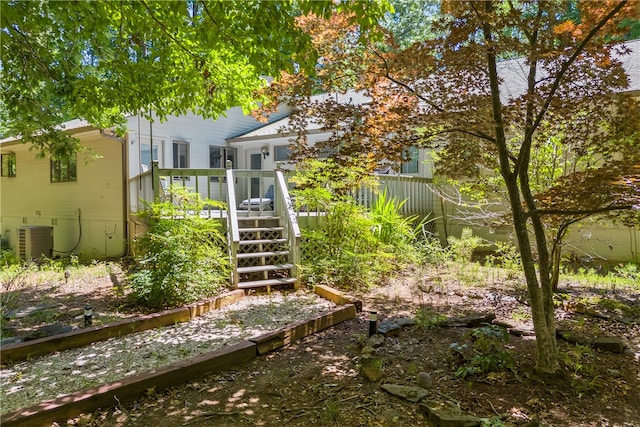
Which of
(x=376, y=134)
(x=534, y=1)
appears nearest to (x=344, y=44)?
(x=376, y=134)

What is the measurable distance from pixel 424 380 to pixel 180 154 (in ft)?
38.4

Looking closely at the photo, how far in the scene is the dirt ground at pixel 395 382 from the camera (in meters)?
2.83

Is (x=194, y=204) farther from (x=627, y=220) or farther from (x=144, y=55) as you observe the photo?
(x=627, y=220)

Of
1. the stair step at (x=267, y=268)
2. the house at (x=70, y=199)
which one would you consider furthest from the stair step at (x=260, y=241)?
the house at (x=70, y=199)

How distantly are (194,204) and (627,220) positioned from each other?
18.3 ft

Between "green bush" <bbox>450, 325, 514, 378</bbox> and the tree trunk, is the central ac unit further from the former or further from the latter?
the tree trunk

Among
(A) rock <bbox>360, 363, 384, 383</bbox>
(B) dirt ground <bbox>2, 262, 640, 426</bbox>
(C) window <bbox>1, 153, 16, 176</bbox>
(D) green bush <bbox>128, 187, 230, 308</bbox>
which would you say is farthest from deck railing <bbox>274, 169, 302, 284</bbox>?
(C) window <bbox>1, 153, 16, 176</bbox>

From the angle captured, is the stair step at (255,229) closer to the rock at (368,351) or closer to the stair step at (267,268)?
the stair step at (267,268)

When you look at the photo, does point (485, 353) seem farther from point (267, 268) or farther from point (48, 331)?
point (48, 331)

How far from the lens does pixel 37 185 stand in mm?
13859

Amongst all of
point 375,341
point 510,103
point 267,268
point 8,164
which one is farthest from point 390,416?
point 8,164

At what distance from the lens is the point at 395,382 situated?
3.32 meters

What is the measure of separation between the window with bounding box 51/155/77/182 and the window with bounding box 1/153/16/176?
277 cm

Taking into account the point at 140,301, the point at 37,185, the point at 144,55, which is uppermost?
the point at 144,55
